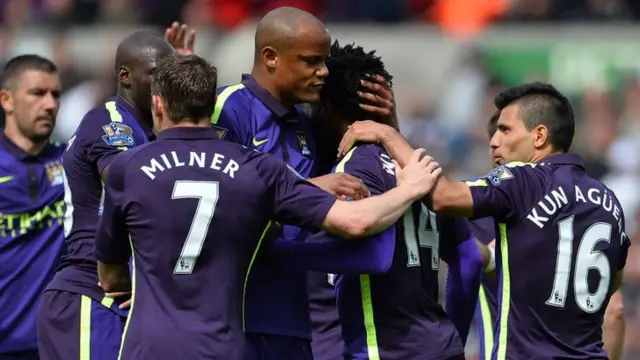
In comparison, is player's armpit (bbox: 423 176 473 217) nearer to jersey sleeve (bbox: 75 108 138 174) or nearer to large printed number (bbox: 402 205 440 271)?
large printed number (bbox: 402 205 440 271)

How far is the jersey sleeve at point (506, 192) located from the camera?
262 inches

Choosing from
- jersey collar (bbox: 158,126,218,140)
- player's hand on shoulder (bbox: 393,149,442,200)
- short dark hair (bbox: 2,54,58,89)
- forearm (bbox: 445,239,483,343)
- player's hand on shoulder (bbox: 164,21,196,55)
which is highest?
player's hand on shoulder (bbox: 164,21,196,55)

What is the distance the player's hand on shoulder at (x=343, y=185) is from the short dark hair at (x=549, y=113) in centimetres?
121

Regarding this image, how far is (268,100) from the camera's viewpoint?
688 centimetres

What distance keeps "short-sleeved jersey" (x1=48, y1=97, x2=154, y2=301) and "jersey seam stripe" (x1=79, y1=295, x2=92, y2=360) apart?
0.14ft

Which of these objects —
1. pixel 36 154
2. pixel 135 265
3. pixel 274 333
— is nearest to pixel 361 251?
pixel 274 333

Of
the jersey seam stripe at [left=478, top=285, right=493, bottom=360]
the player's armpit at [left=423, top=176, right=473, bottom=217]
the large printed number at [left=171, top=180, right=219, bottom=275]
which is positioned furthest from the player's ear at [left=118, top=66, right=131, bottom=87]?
the jersey seam stripe at [left=478, top=285, right=493, bottom=360]

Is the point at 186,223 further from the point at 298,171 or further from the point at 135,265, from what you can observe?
the point at 298,171

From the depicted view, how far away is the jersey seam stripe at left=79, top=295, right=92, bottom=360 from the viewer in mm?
7059

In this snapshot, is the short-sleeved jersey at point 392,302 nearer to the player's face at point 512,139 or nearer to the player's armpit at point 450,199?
the player's armpit at point 450,199

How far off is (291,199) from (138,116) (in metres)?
1.39

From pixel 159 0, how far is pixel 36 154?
9176 millimetres

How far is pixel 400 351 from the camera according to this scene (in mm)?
6602

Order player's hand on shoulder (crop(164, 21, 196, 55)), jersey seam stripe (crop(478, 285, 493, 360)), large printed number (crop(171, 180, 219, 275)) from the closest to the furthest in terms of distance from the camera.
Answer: large printed number (crop(171, 180, 219, 275)) → player's hand on shoulder (crop(164, 21, 196, 55)) → jersey seam stripe (crop(478, 285, 493, 360))
